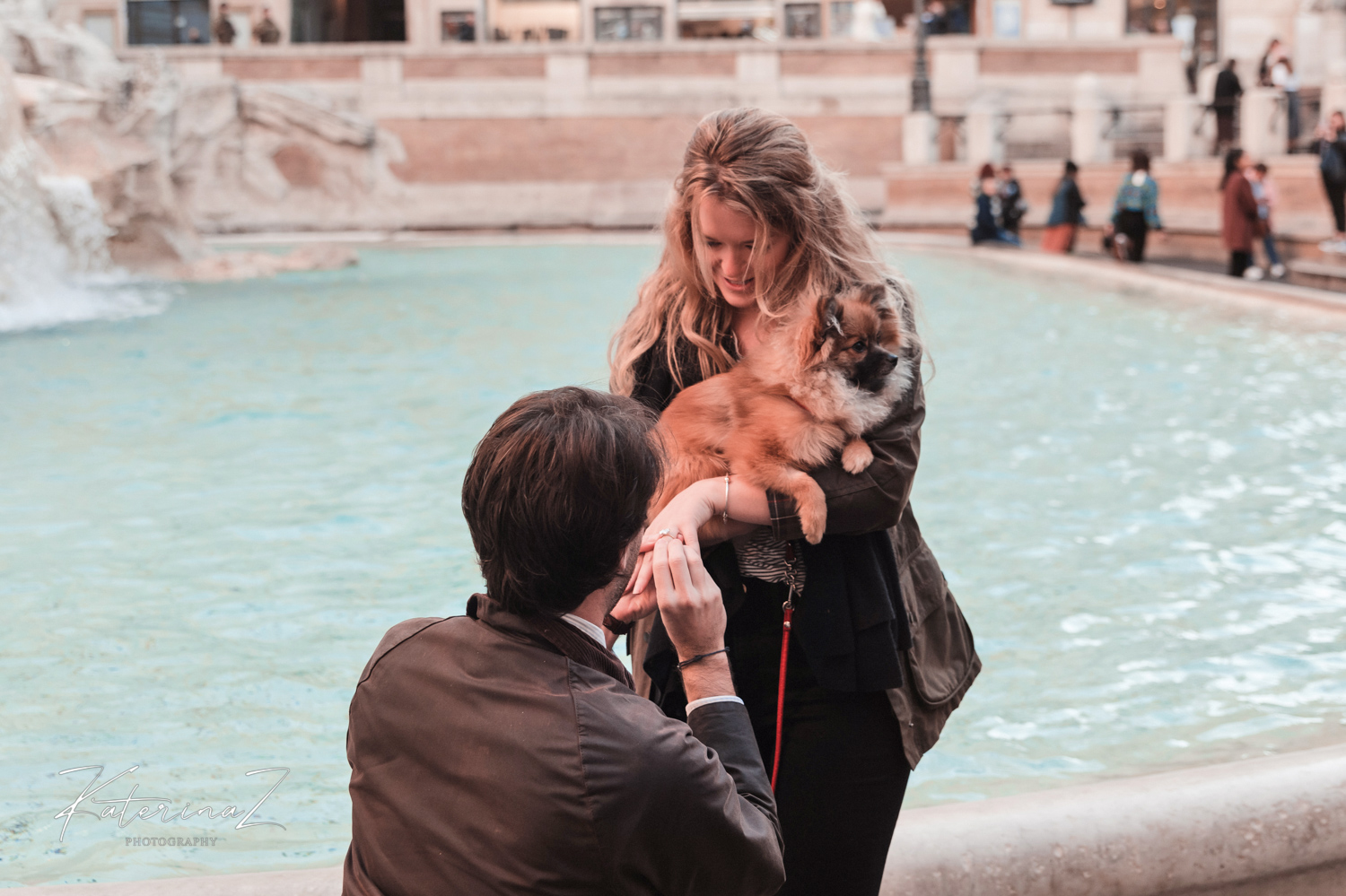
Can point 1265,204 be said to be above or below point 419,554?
above

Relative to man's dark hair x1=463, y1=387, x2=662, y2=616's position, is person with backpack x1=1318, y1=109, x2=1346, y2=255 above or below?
above

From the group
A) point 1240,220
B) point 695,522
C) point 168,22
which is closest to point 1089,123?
point 1240,220

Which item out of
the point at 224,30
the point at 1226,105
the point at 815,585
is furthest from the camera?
the point at 224,30

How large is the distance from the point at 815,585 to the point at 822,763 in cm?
34

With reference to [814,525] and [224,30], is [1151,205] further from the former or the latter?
[224,30]

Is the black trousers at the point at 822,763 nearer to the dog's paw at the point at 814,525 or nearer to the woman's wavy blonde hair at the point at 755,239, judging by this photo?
the dog's paw at the point at 814,525

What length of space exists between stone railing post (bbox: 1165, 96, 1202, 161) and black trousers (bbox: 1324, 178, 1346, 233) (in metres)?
8.19

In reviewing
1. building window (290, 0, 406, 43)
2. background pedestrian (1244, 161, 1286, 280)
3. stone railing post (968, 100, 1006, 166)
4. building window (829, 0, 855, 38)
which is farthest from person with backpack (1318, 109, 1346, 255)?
building window (290, 0, 406, 43)

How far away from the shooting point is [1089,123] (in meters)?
30.2

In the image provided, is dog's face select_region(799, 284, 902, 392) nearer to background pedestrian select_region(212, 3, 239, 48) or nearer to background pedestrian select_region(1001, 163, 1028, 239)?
background pedestrian select_region(1001, 163, 1028, 239)

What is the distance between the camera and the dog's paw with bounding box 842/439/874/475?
2.33m

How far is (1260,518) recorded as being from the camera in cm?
710
